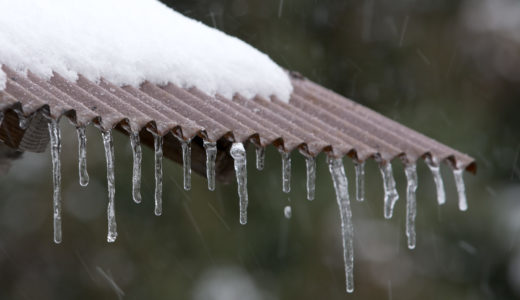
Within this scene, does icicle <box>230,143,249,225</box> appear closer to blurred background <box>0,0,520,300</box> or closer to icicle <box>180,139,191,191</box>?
icicle <box>180,139,191,191</box>

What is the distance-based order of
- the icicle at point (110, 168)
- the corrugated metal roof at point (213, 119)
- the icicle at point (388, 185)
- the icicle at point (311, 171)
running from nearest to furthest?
the corrugated metal roof at point (213, 119) → the icicle at point (110, 168) → the icicle at point (311, 171) → the icicle at point (388, 185)

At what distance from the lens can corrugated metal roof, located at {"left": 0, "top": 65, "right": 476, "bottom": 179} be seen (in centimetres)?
255

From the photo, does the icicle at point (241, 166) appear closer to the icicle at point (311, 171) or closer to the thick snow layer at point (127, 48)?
the icicle at point (311, 171)

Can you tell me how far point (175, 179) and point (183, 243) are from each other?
37.5 inches

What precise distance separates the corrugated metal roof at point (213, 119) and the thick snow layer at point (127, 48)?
60 mm

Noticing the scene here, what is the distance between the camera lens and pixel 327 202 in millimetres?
10867

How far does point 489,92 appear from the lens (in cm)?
1168

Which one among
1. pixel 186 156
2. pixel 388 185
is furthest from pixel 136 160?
pixel 388 185

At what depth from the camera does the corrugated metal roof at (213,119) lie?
2.55 metres

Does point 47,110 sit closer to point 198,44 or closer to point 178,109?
point 178,109

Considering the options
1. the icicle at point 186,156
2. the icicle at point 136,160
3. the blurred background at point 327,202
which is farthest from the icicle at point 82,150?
the blurred background at point 327,202

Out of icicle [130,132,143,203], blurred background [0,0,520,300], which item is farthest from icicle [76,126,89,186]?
blurred background [0,0,520,300]

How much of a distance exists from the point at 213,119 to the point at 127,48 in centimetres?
51

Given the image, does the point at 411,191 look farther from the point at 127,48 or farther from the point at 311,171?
the point at 127,48
